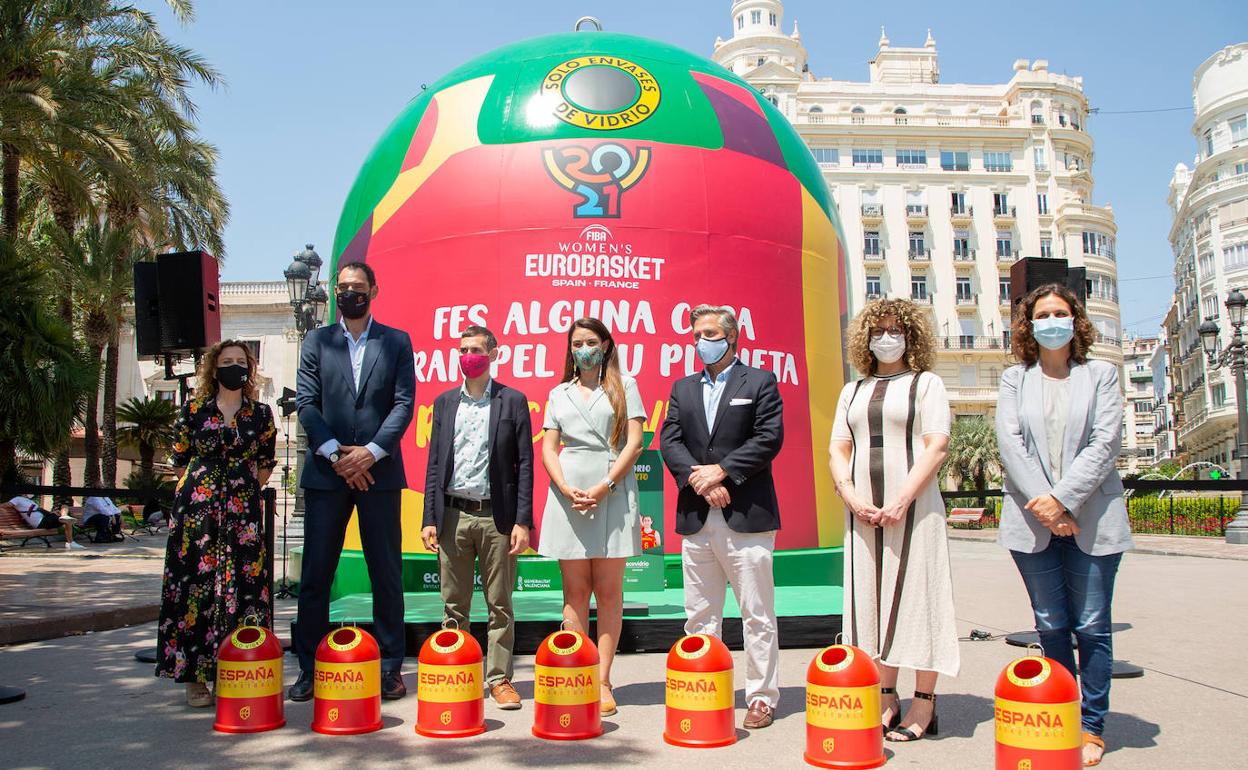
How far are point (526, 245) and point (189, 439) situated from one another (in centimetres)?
364

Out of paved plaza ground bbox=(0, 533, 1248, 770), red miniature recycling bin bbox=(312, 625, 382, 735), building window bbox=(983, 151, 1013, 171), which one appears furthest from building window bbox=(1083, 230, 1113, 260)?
red miniature recycling bin bbox=(312, 625, 382, 735)

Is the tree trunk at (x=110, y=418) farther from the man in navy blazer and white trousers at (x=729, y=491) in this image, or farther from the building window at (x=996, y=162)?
the building window at (x=996, y=162)

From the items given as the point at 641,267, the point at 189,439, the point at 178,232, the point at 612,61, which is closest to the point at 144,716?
the point at 189,439

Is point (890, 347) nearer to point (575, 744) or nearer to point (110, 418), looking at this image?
point (575, 744)

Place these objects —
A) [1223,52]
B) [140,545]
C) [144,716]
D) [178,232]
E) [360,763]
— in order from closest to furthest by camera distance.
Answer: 1. [360,763]
2. [144,716]
3. [140,545]
4. [178,232]
5. [1223,52]

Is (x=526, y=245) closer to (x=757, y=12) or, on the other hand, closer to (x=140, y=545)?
(x=140, y=545)

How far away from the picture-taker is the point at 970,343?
199ft

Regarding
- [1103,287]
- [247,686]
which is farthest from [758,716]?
[1103,287]

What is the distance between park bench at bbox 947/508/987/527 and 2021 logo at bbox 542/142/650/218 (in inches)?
1097

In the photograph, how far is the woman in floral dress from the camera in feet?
17.8

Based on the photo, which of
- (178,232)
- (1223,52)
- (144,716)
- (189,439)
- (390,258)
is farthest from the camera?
(1223,52)

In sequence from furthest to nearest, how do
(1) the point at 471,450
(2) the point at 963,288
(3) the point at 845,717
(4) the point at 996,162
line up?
(4) the point at 996,162, (2) the point at 963,288, (1) the point at 471,450, (3) the point at 845,717

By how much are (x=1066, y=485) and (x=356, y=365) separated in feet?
12.4

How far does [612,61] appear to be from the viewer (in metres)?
9.23
